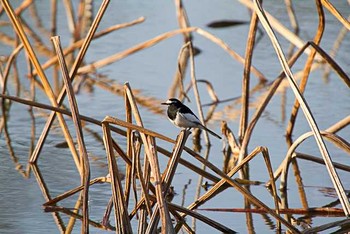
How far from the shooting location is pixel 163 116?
711 cm

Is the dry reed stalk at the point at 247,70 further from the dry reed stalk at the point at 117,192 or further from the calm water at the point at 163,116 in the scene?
the dry reed stalk at the point at 117,192

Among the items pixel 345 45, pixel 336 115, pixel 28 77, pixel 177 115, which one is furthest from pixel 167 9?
pixel 177 115

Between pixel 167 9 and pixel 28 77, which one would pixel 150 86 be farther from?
pixel 167 9

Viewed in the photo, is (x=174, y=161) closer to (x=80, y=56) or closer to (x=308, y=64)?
(x=80, y=56)

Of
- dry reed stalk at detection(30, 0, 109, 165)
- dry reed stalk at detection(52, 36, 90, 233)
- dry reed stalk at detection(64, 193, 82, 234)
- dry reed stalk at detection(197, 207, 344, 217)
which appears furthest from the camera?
dry reed stalk at detection(197, 207, 344, 217)

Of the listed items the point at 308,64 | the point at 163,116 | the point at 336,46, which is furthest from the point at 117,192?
the point at 336,46

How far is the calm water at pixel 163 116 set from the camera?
16.7ft

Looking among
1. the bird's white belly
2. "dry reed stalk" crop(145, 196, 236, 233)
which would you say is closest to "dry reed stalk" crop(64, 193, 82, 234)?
"dry reed stalk" crop(145, 196, 236, 233)

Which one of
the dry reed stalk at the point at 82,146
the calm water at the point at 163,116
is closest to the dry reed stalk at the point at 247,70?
the calm water at the point at 163,116

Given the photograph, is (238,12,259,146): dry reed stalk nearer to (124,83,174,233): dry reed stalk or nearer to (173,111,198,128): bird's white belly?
(173,111,198,128): bird's white belly

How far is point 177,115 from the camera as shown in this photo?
5000 millimetres

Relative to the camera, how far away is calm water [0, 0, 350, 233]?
5082 millimetres

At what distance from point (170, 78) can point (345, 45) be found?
92.1 inches

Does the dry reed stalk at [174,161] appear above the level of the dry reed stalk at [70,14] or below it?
below
